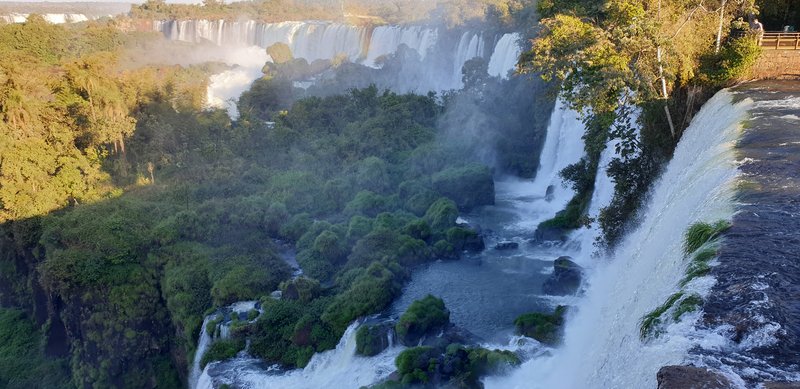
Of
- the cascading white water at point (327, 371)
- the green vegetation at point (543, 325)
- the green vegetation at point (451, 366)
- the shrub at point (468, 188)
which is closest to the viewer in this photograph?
the green vegetation at point (451, 366)

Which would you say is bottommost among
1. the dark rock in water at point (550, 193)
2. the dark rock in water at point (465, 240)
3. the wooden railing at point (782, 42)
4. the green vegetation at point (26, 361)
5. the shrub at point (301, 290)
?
the green vegetation at point (26, 361)

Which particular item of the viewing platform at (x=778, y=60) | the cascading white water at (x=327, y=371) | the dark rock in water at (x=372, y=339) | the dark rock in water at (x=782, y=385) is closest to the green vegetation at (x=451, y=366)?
the cascading white water at (x=327, y=371)

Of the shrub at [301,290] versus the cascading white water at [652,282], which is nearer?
the cascading white water at [652,282]

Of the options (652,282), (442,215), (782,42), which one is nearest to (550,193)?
(442,215)

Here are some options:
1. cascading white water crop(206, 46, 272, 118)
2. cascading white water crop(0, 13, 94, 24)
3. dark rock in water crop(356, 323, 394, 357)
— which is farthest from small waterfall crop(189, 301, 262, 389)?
cascading white water crop(0, 13, 94, 24)

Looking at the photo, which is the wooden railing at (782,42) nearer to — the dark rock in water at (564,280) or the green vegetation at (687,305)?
the dark rock in water at (564,280)

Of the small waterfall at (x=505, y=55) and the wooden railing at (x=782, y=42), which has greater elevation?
the wooden railing at (x=782, y=42)

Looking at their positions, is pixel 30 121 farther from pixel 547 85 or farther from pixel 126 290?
pixel 547 85

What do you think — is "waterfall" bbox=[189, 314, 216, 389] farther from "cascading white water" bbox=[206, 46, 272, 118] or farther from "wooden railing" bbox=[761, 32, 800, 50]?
"cascading white water" bbox=[206, 46, 272, 118]

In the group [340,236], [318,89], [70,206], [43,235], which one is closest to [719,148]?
[340,236]

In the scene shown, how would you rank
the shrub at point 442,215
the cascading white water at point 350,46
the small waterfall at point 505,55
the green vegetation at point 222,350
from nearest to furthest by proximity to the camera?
the green vegetation at point 222,350 < the shrub at point 442,215 < the small waterfall at point 505,55 < the cascading white water at point 350,46
